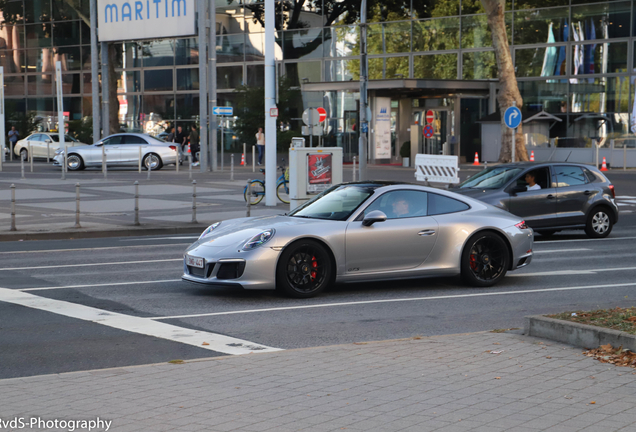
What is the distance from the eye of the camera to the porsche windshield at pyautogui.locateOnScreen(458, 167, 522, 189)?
16422 millimetres

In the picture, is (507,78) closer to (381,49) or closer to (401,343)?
(381,49)

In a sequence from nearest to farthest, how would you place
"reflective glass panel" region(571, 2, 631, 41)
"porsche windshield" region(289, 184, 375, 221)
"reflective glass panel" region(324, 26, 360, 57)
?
"porsche windshield" region(289, 184, 375, 221), "reflective glass panel" region(571, 2, 631, 41), "reflective glass panel" region(324, 26, 360, 57)

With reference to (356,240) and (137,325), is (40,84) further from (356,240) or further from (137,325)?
(137,325)

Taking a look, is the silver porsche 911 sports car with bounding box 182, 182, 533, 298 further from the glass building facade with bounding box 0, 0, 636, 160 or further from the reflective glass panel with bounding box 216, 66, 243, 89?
the reflective glass panel with bounding box 216, 66, 243, 89

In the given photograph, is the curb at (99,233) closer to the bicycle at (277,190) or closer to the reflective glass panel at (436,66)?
the bicycle at (277,190)

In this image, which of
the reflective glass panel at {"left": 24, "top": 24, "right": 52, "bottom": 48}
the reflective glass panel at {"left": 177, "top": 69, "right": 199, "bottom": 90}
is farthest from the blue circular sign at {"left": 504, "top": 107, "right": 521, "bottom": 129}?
the reflective glass panel at {"left": 24, "top": 24, "right": 52, "bottom": 48}

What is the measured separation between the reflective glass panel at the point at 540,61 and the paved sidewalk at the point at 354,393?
40908 millimetres

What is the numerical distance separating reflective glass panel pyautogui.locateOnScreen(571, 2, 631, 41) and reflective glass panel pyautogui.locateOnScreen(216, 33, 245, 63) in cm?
2089

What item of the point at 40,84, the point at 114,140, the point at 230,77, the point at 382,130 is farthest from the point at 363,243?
the point at 40,84

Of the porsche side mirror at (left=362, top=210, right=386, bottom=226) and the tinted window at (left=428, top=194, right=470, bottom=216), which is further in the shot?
the tinted window at (left=428, top=194, right=470, bottom=216)

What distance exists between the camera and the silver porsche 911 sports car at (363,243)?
9.46 m

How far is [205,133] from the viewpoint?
3828 centimetres

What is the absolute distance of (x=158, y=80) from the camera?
57.5 m

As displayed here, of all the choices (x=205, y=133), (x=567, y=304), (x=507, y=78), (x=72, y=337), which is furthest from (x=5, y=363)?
(x=507, y=78)
